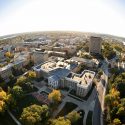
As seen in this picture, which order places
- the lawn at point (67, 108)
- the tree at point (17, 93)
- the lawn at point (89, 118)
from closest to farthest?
the lawn at point (89, 118), the lawn at point (67, 108), the tree at point (17, 93)

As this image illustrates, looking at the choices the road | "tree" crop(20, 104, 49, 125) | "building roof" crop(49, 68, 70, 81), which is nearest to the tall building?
the road

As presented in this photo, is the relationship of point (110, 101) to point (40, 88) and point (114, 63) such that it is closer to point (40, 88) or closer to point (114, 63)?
point (40, 88)

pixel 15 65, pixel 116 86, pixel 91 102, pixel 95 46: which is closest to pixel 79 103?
pixel 91 102

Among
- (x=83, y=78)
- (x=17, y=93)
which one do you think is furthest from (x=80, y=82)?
(x=17, y=93)

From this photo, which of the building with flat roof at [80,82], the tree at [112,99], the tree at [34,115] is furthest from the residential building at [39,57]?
the tree at [112,99]

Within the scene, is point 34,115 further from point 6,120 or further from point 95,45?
point 95,45

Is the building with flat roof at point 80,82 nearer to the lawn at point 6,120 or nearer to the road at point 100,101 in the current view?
the road at point 100,101
